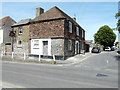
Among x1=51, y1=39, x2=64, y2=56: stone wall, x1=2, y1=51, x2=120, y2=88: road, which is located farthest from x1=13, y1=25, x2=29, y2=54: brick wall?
x1=2, y1=51, x2=120, y2=88: road

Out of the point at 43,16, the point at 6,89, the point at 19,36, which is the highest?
the point at 43,16

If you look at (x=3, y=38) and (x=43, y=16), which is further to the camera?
(x=3, y=38)

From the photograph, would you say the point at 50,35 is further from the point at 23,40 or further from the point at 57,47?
the point at 23,40

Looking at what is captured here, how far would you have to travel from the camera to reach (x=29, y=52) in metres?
20.7

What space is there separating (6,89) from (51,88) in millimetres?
2130

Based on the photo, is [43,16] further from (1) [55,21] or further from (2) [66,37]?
(2) [66,37]

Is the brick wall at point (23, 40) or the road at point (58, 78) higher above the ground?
the brick wall at point (23, 40)

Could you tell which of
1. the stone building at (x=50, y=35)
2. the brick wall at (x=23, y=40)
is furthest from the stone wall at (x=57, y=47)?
the brick wall at (x=23, y=40)

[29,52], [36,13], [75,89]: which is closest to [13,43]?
[29,52]

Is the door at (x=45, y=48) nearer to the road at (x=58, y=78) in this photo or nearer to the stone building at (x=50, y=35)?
the stone building at (x=50, y=35)

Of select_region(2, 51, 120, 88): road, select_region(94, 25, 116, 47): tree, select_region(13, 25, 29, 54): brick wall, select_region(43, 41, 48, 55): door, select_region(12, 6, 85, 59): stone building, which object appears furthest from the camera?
select_region(94, 25, 116, 47): tree

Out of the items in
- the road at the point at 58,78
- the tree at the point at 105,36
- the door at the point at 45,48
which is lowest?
the road at the point at 58,78

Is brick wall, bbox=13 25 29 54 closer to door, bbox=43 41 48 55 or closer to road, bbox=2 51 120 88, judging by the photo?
door, bbox=43 41 48 55

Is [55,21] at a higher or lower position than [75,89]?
higher
